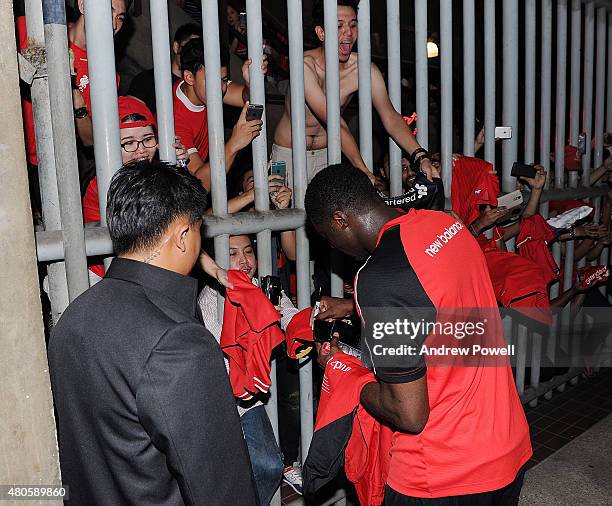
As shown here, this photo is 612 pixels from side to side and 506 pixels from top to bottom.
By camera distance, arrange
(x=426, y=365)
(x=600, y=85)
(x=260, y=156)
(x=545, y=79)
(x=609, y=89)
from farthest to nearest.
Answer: (x=609, y=89), (x=600, y=85), (x=545, y=79), (x=260, y=156), (x=426, y=365)

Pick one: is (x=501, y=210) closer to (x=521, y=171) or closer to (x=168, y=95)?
(x=521, y=171)

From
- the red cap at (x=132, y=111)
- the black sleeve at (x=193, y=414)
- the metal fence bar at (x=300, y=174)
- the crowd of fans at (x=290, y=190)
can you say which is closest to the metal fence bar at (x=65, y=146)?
the crowd of fans at (x=290, y=190)

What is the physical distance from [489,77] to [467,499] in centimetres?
274

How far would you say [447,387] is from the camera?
6.70 feet

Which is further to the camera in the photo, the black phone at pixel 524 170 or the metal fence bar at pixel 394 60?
the black phone at pixel 524 170

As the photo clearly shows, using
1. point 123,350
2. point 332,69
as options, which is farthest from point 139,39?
point 123,350

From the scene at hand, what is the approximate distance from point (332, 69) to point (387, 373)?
169 centimetres

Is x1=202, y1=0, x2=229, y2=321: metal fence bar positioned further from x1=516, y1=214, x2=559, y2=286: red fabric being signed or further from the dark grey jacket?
x1=516, y1=214, x2=559, y2=286: red fabric being signed

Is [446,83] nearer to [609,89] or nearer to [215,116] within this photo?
[215,116]

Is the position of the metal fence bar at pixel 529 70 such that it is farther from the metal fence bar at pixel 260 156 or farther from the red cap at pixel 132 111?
the red cap at pixel 132 111

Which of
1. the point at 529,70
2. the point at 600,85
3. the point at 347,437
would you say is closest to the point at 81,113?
the point at 347,437

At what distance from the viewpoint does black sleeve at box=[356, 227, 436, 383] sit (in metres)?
1.85

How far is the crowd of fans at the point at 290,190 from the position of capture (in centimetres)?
273

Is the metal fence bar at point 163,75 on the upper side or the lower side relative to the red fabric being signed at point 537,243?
upper
